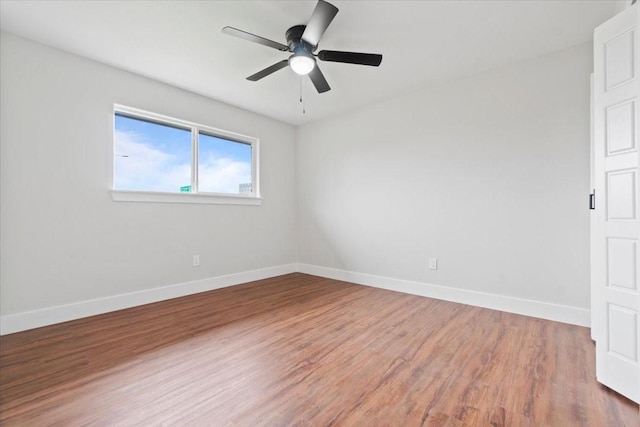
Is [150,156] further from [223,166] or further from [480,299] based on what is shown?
[480,299]

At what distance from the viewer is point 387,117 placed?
371 cm

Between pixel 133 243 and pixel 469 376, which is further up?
pixel 133 243

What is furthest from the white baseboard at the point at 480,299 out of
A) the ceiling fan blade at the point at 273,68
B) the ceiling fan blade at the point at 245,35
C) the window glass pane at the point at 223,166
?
the ceiling fan blade at the point at 245,35

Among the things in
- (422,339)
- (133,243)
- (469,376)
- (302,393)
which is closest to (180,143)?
(133,243)

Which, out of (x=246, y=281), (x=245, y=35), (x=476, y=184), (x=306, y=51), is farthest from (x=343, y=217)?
(x=245, y=35)

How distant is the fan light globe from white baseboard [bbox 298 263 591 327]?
8.80 feet

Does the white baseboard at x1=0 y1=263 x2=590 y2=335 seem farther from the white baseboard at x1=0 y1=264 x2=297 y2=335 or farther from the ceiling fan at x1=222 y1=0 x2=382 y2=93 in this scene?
the ceiling fan at x1=222 y1=0 x2=382 y2=93

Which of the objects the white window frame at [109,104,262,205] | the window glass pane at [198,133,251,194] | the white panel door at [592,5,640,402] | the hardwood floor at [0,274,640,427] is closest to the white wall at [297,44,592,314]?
the hardwood floor at [0,274,640,427]

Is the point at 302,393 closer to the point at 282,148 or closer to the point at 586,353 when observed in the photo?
the point at 586,353

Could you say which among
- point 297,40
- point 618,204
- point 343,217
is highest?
point 297,40

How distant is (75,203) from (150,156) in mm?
875

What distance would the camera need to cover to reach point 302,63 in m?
2.19

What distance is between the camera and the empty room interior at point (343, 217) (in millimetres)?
1512

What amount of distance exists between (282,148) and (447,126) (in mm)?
2546
